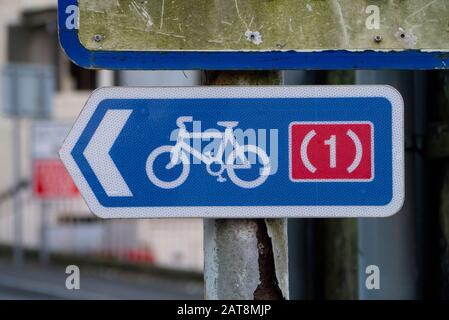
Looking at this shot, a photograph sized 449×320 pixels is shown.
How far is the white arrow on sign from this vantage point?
3.19m

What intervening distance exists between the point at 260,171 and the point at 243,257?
0.22m

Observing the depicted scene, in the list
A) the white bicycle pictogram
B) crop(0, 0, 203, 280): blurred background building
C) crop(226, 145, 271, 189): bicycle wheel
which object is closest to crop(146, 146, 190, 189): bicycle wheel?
the white bicycle pictogram

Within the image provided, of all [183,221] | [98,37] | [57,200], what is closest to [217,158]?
[98,37]

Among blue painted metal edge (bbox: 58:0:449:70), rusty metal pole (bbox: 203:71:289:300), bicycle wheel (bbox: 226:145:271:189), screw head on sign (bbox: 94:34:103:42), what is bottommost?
rusty metal pole (bbox: 203:71:289:300)

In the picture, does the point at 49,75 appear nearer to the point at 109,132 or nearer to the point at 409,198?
the point at 409,198

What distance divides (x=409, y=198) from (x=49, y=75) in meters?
17.4

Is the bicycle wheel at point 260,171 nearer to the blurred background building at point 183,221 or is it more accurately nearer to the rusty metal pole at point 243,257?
the rusty metal pole at point 243,257

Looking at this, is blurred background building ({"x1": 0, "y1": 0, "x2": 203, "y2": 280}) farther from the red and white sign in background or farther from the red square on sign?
the red square on sign

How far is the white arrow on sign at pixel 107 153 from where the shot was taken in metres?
3.19

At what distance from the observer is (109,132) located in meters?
3.20

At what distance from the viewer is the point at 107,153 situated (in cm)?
319

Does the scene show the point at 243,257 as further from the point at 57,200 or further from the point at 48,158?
the point at 57,200

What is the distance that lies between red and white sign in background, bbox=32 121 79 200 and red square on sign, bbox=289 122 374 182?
17.6 metres

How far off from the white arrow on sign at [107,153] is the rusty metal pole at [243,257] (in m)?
0.24
